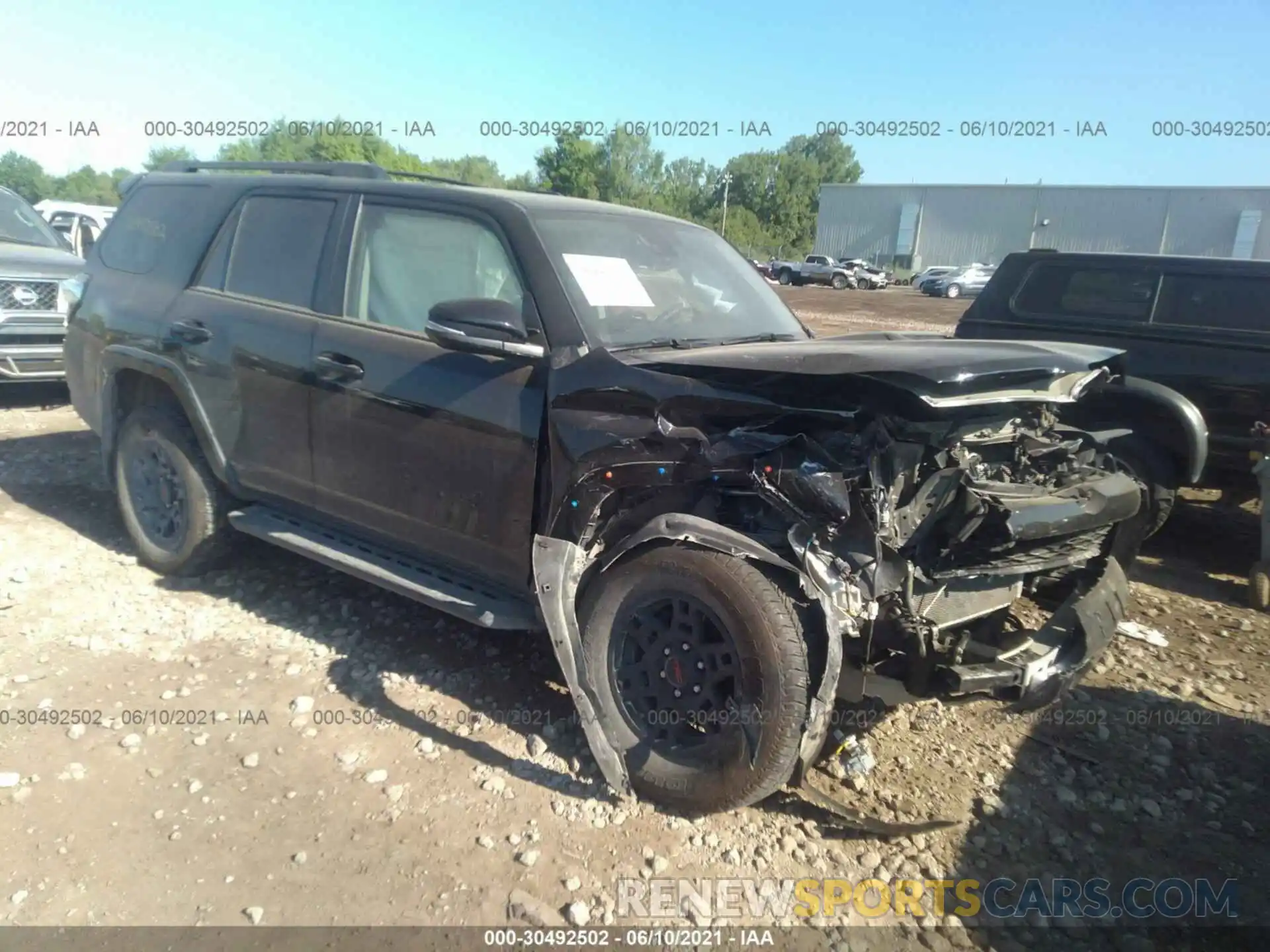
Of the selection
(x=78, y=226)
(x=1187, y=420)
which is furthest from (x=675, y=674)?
(x=78, y=226)

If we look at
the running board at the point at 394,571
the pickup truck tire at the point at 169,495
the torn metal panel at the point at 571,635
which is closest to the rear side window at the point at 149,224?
the pickup truck tire at the point at 169,495

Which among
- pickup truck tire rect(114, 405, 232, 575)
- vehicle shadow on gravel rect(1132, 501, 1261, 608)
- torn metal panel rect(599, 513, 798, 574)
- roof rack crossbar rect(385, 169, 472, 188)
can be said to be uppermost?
roof rack crossbar rect(385, 169, 472, 188)

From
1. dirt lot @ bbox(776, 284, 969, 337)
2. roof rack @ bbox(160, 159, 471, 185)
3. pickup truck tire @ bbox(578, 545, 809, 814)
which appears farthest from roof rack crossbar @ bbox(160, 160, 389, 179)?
dirt lot @ bbox(776, 284, 969, 337)

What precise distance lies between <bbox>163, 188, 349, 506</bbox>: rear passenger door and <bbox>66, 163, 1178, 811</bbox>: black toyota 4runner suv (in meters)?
0.01

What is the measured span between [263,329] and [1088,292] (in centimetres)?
541

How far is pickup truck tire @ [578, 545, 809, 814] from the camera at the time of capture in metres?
2.60

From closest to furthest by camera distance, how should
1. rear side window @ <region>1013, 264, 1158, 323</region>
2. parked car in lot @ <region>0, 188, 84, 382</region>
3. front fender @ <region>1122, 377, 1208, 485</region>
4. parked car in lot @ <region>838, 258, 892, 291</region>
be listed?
front fender @ <region>1122, 377, 1208, 485</region> < rear side window @ <region>1013, 264, 1158, 323</region> < parked car in lot @ <region>0, 188, 84, 382</region> < parked car in lot @ <region>838, 258, 892, 291</region>

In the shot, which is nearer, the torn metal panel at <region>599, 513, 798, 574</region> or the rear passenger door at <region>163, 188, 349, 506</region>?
the torn metal panel at <region>599, 513, 798, 574</region>

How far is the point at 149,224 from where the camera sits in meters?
4.63

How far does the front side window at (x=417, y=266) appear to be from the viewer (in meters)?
3.37

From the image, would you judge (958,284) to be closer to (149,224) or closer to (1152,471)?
(1152,471)

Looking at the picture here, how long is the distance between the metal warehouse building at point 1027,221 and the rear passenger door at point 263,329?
42542 millimetres

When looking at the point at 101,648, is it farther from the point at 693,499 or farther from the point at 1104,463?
the point at 1104,463

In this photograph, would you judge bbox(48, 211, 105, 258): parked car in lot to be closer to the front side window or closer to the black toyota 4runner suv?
the black toyota 4runner suv
